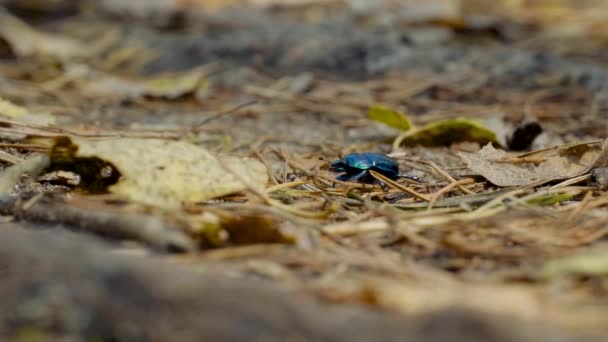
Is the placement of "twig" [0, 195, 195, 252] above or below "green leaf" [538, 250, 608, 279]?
below

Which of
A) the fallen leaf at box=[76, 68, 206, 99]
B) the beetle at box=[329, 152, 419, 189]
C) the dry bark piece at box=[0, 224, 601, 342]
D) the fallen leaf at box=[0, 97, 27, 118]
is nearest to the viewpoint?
the dry bark piece at box=[0, 224, 601, 342]

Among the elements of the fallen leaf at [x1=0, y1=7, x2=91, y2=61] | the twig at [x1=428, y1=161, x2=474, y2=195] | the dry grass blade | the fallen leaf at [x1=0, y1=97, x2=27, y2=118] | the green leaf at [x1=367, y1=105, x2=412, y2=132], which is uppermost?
the fallen leaf at [x1=0, y1=7, x2=91, y2=61]

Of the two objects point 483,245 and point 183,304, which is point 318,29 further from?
point 183,304

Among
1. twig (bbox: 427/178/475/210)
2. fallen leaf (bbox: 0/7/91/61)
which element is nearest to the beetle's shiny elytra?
twig (bbox: 427/178/475/210)

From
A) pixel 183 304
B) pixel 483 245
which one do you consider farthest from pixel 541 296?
pixel 183 304

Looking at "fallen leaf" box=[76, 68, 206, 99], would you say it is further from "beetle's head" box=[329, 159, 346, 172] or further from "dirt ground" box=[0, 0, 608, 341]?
"beetle's head" box=[329, 159, 346, 172]

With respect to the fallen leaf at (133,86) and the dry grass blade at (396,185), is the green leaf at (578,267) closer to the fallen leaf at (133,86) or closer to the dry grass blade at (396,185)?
the dry grass blade at (396,185)

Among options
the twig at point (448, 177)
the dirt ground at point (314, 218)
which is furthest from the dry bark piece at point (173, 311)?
the twig at point (448, 177)

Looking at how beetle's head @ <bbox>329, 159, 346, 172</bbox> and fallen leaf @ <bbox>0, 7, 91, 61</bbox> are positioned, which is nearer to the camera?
beetle's head @ <bbox>329, 159, 346, 172</bbox>
